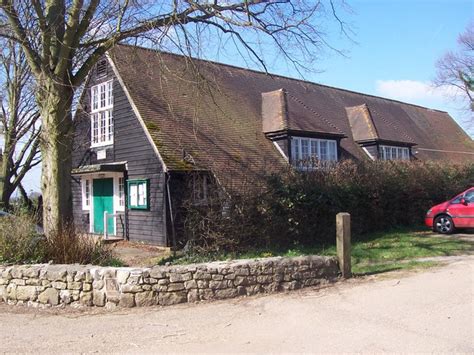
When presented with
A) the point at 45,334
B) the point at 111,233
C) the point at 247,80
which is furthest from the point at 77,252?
the point at 247,80

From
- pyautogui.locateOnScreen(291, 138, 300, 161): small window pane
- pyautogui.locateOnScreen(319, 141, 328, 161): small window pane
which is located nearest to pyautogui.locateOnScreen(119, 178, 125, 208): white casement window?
pyautogui.locateOnScreen(291, 138, 300, 161): small window pane

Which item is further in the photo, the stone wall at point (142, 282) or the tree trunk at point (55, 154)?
the tree trunk at point (55, 154)

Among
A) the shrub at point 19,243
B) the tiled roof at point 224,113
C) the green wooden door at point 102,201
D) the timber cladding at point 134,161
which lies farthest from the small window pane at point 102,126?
the shrub at point 19,243

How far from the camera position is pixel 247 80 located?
78.6 ft

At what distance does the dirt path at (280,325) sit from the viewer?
5.71 metres

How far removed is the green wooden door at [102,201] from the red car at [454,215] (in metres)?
11.9

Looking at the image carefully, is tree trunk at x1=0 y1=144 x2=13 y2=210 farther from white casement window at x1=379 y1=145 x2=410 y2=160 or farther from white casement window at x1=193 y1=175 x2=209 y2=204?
white casement window at x1=379 y1=145 x2=410 y2=160

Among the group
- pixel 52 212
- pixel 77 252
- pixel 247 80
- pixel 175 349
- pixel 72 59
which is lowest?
pixel 175 349

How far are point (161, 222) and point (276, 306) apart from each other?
356 inches

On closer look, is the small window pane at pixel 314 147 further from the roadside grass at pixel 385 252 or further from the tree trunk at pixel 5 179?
the tree trunk at pixel 5 179

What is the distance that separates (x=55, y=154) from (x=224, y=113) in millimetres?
8173

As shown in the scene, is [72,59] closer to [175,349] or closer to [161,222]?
[161,222]

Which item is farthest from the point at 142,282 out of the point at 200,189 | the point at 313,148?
the point at 313,148

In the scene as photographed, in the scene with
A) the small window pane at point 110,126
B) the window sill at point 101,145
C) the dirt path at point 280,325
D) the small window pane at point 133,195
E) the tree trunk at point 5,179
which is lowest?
the dirt path at point 280,325
